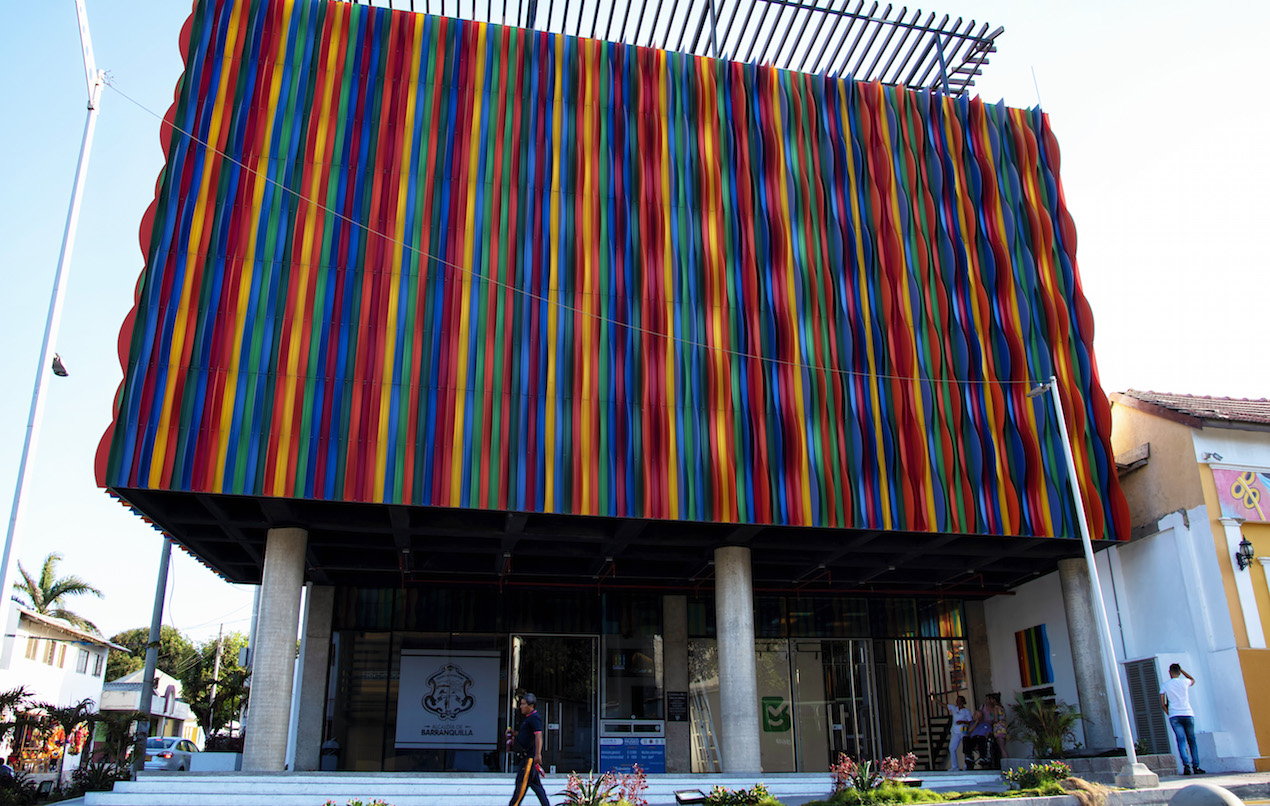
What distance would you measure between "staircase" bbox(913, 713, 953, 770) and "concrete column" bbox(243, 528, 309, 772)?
691 inches

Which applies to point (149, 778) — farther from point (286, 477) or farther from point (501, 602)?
point (501, 602)

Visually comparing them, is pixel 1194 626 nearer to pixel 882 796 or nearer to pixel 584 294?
pixel 882 796

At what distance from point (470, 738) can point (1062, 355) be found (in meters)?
18.3

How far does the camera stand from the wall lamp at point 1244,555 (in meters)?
20.8

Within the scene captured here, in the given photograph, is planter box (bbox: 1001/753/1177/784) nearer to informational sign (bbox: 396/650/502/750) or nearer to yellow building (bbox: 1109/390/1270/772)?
yellow building (bbox: 1109/390/1270/772)

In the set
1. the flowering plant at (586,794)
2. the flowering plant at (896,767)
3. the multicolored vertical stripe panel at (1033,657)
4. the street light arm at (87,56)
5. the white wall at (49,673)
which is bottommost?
the flowering plant at (586,794)

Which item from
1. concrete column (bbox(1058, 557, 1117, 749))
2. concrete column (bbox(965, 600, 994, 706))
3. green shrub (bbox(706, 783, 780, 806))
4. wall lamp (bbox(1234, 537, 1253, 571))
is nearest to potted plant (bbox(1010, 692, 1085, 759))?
concrete column (bbox(1058, 557, 1117, 749))

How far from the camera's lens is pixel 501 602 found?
88.0 ft

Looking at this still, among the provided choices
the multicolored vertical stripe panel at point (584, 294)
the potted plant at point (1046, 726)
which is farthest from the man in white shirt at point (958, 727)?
the multicolored vertical stripe panel at point (584, 294)

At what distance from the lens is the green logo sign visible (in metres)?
27.0

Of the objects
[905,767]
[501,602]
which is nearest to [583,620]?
[501,602]

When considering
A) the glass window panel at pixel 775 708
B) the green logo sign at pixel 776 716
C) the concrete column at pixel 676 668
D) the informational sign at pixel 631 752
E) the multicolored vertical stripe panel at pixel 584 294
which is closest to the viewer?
the multicolored vertical stripe panel at pixel 584 294

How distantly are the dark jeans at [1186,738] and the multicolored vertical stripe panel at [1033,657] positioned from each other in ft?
23.0

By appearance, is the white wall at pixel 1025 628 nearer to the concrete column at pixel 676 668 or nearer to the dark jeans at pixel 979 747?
the dark jeans at pixel 979 747
